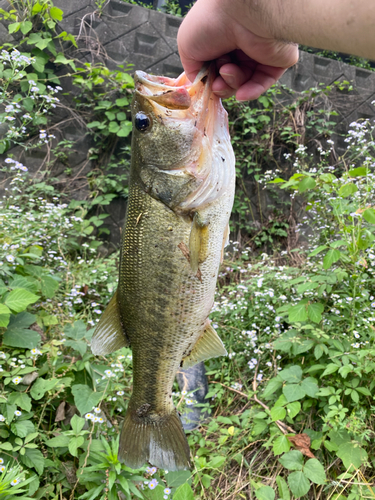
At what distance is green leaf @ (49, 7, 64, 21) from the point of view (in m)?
4.76

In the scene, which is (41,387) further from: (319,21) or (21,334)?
(319,21)

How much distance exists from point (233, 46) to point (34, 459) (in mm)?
2286

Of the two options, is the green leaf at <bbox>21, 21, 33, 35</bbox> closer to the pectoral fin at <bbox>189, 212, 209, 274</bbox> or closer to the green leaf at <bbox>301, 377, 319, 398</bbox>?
the pectoral fin at <bbox>189, 212, 209, 274</bbox>

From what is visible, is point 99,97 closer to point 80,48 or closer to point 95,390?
point 80,48

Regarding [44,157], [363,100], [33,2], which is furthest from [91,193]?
[363,100]

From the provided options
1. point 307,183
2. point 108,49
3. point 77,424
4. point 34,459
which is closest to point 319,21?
point 307,183

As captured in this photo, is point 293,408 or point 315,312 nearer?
point 293,408

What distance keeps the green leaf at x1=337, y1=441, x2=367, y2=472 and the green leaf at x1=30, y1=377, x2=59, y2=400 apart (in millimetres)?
1773

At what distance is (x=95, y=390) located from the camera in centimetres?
235

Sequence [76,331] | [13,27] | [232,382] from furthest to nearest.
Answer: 1. [13,27]
2. [232,382]
3. [76,331]

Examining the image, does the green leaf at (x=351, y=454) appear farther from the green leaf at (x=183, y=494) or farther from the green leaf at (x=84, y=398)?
the green leaf at (x=84, y=398)

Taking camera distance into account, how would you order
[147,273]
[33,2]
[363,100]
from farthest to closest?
[363,100], [33,2], [147,273]

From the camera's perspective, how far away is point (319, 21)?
38.6 inches

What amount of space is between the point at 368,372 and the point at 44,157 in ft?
15.4
